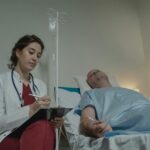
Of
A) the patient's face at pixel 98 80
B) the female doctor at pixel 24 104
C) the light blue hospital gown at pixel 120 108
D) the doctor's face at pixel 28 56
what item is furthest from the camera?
the patient's face at pixel 98 80

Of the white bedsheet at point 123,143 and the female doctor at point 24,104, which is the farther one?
the female doctor at point 24,104

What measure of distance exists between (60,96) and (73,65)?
1.86 feet

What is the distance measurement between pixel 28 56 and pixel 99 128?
0.70 m

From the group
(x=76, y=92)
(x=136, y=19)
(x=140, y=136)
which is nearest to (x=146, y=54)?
(x=136, y=19)

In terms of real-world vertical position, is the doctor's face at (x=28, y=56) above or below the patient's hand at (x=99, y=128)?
above

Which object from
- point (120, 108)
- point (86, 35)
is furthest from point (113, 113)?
point (86, 35)

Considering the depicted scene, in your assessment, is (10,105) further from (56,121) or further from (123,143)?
(123,143)

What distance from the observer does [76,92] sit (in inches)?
82.1

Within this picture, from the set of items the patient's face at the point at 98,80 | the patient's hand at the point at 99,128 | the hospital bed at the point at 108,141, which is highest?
the patient's face at the point at 98,80

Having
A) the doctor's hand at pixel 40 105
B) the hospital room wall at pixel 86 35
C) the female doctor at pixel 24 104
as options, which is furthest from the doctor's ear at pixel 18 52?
the doctor's hand at pixel 40 105

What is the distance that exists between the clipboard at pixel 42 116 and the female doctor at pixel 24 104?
0.06 ft

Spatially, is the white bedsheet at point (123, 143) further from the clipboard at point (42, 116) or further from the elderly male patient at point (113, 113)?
the clipboard at point (42, 116)

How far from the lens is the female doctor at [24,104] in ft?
3.73

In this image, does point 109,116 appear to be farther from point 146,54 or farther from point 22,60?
point 146,54
